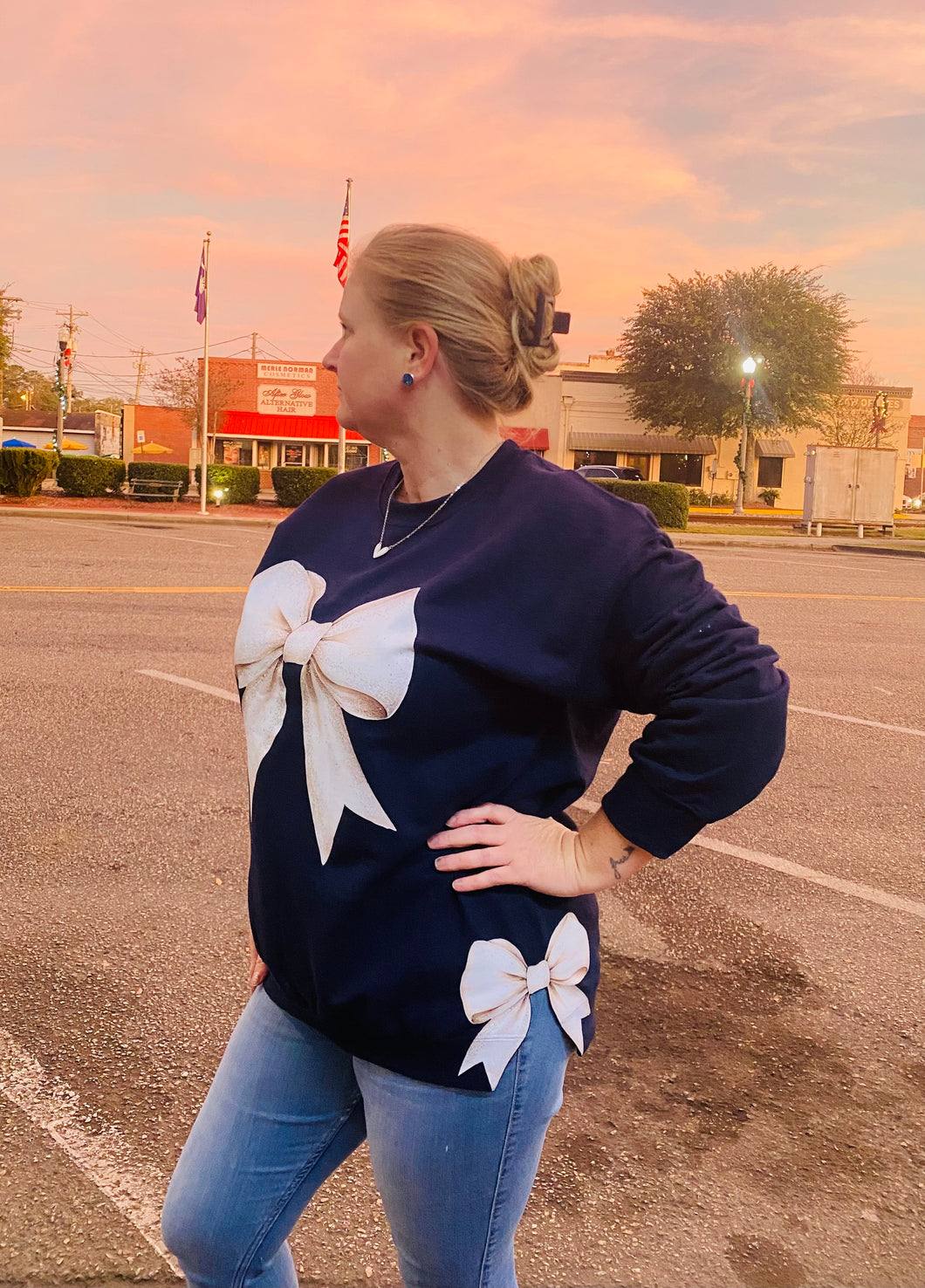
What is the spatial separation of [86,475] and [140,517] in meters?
5.86

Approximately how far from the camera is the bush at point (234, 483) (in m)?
31.5

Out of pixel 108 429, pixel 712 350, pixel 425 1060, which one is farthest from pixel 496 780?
pixel 108 429

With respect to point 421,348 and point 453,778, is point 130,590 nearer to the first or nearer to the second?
point 421,348

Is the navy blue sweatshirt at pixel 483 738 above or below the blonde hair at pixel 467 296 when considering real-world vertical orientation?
below

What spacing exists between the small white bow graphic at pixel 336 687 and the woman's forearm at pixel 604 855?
28 cm

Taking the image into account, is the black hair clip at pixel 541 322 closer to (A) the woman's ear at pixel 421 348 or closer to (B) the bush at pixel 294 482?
(A) the woman's ear at pixel 421 348

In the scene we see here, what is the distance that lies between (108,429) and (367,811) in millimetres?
100272

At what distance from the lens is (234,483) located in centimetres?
3158

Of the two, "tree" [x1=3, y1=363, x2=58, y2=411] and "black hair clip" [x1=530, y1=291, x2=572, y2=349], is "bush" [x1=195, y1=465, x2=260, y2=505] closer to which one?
"black hair clip" [x1=530, y1=291, x2=572, y2=349]

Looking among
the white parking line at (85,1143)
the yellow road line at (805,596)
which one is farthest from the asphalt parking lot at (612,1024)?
the yellow road line at (805,596)

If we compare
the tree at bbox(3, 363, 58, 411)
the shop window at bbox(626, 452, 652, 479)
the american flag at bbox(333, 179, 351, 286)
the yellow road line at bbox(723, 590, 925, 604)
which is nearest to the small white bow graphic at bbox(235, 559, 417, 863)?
the yellow road line at bbox(723, 590, 925, 604)

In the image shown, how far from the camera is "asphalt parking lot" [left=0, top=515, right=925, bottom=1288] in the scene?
249 cm

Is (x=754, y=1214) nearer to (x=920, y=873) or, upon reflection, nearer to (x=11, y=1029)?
(x=11, y=1029)

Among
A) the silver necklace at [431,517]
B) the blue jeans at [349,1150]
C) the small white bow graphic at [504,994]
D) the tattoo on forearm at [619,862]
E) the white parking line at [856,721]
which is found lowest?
the white parking line at [856,721]
